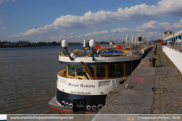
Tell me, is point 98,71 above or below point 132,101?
above

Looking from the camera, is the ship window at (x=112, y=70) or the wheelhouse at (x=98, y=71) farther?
the ship window at (x=112, y=70)

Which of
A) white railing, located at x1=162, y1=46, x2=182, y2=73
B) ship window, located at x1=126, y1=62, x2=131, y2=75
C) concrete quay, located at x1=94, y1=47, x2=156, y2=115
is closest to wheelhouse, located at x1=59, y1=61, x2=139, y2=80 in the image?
ship window, located at x1=126, y1=62, x2=131, y2=75

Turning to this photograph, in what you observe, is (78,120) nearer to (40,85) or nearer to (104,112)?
(104,112)

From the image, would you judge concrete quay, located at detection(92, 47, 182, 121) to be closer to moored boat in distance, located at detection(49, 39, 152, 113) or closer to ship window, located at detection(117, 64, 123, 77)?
moored boat in distance, located at detection(49, 39, 152, 113)

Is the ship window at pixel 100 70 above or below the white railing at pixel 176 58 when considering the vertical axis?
below

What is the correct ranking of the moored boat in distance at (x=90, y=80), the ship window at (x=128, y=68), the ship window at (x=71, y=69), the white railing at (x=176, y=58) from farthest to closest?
1. the ship window at (x=128, y=68)
2. the ship window at (x=71, y=69)
3. the moored boat in distance at (x=90, y=80)
4. the white railing at (x=176, y=58)

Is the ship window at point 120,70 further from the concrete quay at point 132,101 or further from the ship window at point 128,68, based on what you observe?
the concrete quay at point 132,101

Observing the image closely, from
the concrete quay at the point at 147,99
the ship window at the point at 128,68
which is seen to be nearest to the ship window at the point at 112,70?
the ship window at the point at 128,68

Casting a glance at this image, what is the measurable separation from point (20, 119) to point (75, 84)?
5.60 meters

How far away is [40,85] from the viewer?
24.5 meters

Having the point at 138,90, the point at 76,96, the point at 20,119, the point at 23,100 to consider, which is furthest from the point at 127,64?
the point at 23,100

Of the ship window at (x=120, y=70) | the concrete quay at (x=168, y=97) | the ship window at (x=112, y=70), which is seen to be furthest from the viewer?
the ship window at (x=120, y=70)

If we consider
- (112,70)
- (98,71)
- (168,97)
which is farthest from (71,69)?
(168,97)

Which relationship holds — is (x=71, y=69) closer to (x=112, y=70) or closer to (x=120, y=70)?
(x=112, y=70)
